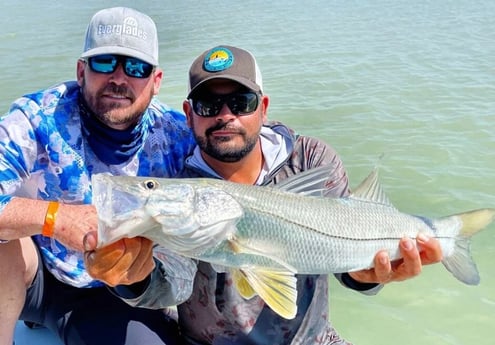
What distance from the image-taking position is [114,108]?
3.13 meters

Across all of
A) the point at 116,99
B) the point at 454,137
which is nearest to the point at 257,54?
the point at 454,137

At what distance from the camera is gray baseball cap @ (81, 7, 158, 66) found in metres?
3.17

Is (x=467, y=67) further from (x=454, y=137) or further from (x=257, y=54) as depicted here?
(x=257, y=54)

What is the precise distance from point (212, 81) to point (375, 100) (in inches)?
286

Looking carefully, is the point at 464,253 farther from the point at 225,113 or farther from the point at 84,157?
the point at 84,157

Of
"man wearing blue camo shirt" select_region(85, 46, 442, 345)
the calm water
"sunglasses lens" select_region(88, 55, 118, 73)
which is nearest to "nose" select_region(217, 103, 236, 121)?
"man wearing blue camo shirt" select_region(85, 46, 442, 345)

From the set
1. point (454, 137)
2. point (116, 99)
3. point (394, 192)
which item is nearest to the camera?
point (116, 99)

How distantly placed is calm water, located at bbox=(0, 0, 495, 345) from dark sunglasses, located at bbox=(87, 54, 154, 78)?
8.35ft

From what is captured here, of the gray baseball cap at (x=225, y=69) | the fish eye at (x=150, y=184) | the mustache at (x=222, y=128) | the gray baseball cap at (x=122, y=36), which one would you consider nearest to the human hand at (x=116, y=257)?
the fish eye at (x=150, y=184)

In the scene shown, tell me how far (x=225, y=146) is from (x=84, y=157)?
85 cm

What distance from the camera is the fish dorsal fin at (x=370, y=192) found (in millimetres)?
2754

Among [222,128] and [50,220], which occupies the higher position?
[222,128]

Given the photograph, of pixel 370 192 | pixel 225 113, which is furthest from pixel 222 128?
pixel 370 192

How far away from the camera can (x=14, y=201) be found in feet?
8.93
